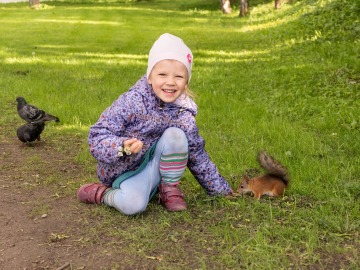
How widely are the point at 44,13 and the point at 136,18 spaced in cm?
554

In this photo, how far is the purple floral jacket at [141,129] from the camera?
3875 mm

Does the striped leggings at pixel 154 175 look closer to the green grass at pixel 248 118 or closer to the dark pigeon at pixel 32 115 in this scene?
the green grass at pixel 248 118

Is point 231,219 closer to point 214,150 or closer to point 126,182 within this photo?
point 126,182

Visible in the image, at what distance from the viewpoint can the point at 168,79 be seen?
390cm

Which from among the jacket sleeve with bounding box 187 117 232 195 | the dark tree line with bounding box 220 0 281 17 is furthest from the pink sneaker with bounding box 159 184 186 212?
the dark tree line with bounding box 220 0 281 17

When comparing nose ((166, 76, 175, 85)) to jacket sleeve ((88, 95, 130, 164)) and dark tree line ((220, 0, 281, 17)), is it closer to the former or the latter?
jacket sleeve ((88, 95, 130, 164))

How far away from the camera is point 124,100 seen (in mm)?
3984

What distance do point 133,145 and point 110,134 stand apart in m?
0.31

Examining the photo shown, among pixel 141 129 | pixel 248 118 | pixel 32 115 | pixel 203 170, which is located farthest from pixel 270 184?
pixel 32 115

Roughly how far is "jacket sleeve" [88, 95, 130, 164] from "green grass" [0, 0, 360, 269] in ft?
1.50

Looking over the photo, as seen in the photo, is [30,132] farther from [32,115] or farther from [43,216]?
[43,216]

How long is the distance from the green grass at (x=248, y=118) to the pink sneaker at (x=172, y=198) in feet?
0.21

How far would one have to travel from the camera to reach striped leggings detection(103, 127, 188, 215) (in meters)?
3.88

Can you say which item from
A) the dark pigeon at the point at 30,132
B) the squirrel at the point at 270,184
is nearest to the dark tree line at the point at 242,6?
the dark pigeon at the point at 30,132
